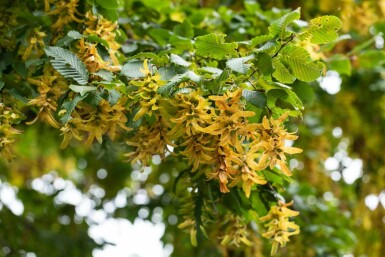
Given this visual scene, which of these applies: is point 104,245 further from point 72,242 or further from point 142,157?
point 142,157

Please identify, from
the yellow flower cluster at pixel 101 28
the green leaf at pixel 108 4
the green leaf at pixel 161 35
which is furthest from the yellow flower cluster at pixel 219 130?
the green leaf at pixel 161 35

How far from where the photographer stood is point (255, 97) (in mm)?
1500

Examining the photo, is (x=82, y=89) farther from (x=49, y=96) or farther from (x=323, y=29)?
(x=323, y=29)

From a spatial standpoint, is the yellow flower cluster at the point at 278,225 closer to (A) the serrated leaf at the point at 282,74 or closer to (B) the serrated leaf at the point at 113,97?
(A) the serrated leaf at the point at 282,74

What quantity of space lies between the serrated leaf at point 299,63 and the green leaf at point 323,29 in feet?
0.19

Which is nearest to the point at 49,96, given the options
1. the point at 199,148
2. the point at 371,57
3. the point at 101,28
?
the point at 101,28

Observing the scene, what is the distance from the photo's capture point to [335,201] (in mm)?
4016

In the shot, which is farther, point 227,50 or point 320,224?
point 320,224

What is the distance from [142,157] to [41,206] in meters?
2.77

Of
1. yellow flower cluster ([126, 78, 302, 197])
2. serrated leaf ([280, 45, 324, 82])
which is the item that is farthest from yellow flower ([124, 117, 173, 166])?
serrated leaf ([280, 45, 324, 82])

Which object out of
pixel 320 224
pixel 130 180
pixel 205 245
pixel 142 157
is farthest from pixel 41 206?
pixel 142 157

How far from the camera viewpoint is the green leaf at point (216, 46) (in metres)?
1.59

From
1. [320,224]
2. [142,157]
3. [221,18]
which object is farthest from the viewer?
[320,224]

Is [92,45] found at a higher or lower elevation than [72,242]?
higher
